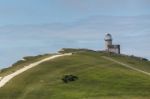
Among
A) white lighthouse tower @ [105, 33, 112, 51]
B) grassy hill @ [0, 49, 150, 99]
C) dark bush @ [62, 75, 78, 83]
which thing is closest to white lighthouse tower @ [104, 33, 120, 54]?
white lighthouse tower @ [105, 33, 112, 51]

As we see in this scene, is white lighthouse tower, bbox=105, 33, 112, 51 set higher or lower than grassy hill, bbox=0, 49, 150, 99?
higher

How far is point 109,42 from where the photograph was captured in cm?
17862

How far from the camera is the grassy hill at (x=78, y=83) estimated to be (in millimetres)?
90875

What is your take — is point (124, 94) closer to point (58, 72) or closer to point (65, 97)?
point (65, 97)

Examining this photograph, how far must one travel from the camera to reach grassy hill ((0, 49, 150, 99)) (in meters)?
90.9

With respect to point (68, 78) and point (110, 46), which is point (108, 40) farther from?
point (68, 78)

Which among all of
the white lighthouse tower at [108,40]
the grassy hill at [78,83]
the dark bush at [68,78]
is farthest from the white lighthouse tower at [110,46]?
the dark bush at [68,78]

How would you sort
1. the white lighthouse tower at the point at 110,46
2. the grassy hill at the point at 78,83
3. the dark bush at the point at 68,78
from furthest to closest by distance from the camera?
the white lighthouse tower at the point at 110,46
the dark bush at the point at 68,78
the grassy hill at the point at 78,83

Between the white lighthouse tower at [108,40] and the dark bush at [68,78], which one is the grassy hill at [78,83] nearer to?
the dark bush at [68,78]

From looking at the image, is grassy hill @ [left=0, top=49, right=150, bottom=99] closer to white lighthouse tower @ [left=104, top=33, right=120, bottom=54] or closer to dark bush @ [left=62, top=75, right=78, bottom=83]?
dark bush @ [left=62, top=75, right=78, bottom=83]

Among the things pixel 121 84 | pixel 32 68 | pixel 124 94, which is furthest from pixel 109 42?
pixel 124 94

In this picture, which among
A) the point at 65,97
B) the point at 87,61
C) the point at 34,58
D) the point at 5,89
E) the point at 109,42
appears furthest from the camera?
the point at 109,42

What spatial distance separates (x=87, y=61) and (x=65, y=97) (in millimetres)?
46362

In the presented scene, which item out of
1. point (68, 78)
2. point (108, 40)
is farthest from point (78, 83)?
point (108, 40)
